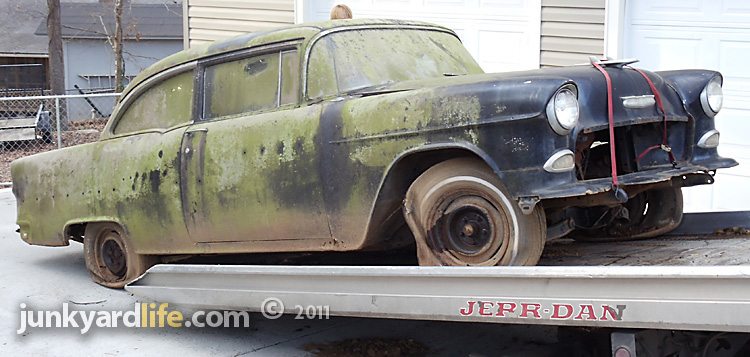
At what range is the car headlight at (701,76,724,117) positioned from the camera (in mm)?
4676

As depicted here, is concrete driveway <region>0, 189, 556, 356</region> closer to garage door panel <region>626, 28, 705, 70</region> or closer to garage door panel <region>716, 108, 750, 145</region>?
garage door panel <region>716, 108, 750, 145</region>

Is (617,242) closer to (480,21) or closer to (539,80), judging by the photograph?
(539,80)

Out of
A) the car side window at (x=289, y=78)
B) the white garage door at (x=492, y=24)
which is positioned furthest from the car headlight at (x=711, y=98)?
the white garage door at (x=492, y=24)

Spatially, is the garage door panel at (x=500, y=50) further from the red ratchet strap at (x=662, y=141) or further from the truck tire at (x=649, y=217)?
the red ratchet strap at (x=662, y=141)

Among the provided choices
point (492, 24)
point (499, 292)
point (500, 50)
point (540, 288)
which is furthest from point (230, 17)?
point (540, 288)

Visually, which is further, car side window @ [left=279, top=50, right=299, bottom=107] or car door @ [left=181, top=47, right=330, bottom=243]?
car side window @ [left=279, top=50, right=299, bottom=107]

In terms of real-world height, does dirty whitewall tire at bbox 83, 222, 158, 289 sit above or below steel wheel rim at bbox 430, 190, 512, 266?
below

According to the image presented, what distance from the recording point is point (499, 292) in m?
3.73

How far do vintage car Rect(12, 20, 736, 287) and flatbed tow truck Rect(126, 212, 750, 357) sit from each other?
1.05 feet

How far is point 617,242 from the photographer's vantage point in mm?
5082

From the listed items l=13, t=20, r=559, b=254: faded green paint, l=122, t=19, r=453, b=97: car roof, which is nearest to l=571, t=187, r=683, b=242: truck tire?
l=13, t=20, r=559, b=254: faded green paint

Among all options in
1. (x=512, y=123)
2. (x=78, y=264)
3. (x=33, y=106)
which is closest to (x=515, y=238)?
(x=512, y=123)

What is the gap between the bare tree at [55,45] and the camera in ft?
70.2

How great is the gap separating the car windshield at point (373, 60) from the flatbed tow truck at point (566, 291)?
1.15m
